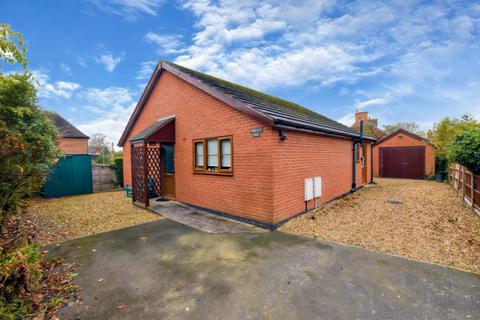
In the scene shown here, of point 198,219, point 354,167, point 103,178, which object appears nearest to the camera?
point 198,219

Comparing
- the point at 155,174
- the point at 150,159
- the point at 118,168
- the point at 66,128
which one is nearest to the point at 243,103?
the point at 150,159

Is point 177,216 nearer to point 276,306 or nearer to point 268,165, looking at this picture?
point 268,165

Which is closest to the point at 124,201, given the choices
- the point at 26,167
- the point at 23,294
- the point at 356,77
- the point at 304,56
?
the point at 26,167

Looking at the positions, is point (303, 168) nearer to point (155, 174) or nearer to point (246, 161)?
point (246, 161)

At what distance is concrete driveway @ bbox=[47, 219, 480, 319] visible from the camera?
260 centimetres

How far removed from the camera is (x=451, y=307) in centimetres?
261

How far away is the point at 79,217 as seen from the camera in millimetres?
7410

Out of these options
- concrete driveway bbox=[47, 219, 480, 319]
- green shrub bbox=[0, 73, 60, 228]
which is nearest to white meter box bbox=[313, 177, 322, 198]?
concrete driveway bbox=[47, 219, 480, 319]

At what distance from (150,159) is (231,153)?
17.3 ft

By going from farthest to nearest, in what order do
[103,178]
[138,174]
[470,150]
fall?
1. [103,178]
2. [138,174]
3. [470,150]

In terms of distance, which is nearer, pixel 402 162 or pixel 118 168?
pixel 118 168

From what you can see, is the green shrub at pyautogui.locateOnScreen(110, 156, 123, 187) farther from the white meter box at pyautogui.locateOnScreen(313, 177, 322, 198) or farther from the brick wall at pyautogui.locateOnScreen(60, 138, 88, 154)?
the brick wall at pyautogui.locateOnScreen(60, 138, 88, 154)

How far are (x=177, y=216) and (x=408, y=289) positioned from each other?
20.3 ft

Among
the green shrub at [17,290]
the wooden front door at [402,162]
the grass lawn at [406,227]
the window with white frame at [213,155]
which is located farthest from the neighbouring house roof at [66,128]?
the wooden front door at [402,162]
